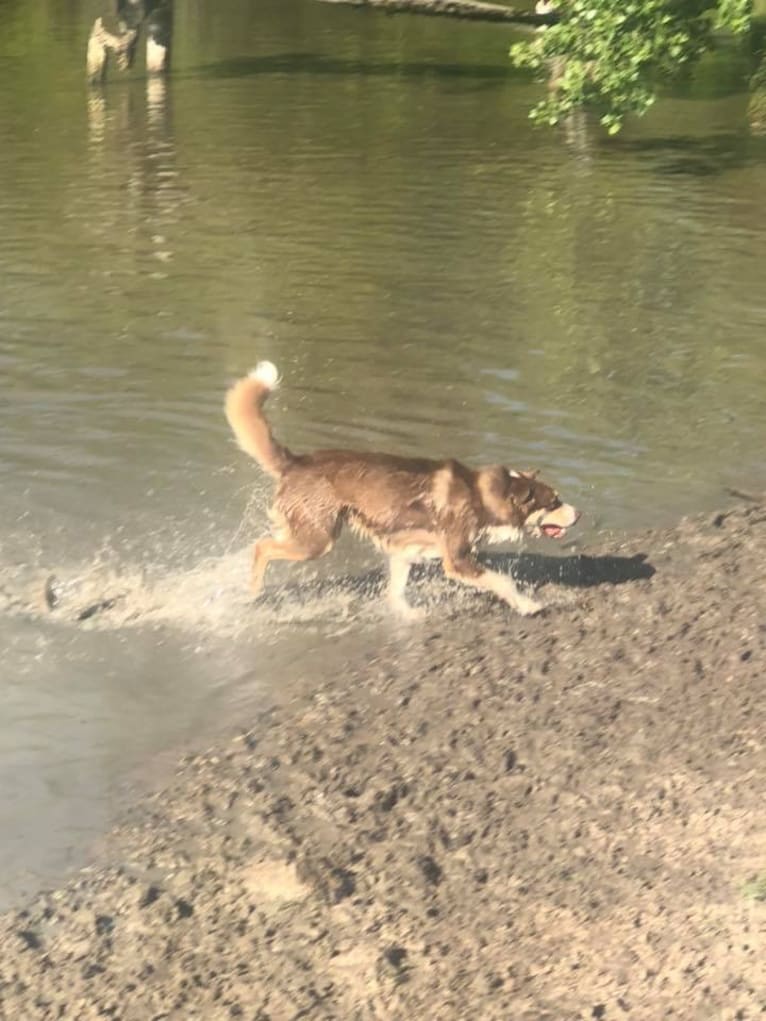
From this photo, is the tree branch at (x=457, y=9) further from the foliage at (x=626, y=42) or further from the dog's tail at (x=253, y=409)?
the dog's tail at (x=253, y=409)

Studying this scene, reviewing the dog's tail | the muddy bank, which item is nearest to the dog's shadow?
the muddy bank

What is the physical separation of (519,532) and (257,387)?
159 centimetres

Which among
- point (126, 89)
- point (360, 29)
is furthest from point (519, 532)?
point (360, 29)

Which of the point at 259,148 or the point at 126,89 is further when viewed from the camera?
the point at 126,89

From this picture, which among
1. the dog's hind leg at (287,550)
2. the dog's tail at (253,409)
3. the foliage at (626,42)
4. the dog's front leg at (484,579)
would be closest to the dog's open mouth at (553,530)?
the dog's front leg at (484,579)

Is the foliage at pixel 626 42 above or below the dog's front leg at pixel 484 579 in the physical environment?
above

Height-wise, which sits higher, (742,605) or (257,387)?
(257,387)

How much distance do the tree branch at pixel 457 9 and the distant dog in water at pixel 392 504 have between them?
1175 inches

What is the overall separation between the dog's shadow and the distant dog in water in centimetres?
25

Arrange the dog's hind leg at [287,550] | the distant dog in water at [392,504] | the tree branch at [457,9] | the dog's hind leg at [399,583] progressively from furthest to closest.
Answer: the tree branch at [457,9] < the dog's hind leg at [399,583] < the dog's hind leg at [287,550] < the distant dog in water at [392,504]

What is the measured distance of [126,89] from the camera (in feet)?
90.3

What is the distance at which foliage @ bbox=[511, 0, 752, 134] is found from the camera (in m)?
17.3

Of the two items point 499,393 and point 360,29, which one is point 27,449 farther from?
point 360,29

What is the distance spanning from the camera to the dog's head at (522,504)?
779cm
